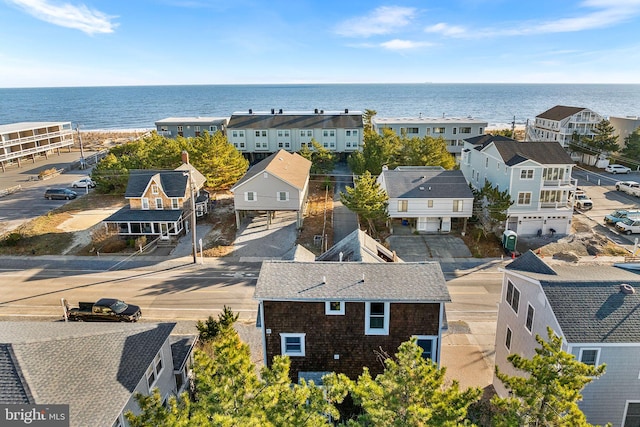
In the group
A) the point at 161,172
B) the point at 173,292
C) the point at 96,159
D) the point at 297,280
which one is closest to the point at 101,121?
the point at 96,159

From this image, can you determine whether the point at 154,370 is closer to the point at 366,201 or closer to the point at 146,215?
the point at 366,201

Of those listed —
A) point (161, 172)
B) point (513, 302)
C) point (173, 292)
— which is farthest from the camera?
point (161, 172)

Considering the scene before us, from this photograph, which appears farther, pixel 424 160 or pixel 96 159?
pixel 96 159

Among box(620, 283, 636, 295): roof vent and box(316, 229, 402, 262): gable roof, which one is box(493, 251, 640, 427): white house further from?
box(316, 229, 402, 262): gable roof

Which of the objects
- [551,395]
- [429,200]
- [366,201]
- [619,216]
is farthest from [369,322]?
[619,216]

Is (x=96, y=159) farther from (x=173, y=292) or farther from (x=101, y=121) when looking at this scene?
(x=101, y=121)

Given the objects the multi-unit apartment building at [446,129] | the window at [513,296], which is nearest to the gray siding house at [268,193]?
the window at [513,296]
